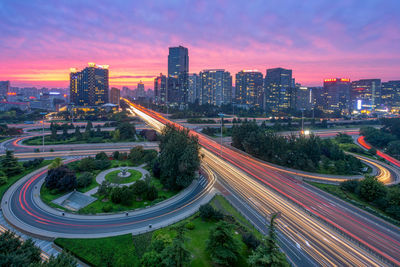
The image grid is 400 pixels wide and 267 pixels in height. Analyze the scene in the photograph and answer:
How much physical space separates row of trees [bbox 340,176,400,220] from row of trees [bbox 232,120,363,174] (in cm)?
882

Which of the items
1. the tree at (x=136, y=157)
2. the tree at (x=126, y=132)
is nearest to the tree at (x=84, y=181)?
the tree at (x=136, y=157)

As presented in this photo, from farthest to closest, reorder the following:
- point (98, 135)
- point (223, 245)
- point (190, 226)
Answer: point (98, 135) < point (190, 226) < point (223, 245)

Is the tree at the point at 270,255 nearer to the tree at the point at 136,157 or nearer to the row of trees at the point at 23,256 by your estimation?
the row of trees at the point at 23,256

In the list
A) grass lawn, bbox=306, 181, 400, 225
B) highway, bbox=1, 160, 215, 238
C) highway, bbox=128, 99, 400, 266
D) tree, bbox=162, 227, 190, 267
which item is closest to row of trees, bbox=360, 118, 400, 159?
grass lawn, bbox=306, 181, 400, 225

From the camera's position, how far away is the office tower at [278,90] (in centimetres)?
17638

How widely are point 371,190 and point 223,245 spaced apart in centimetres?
Answer: 2910

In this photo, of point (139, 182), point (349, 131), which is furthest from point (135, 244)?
point (349, 131)

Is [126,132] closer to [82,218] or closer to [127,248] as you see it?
[82,218]

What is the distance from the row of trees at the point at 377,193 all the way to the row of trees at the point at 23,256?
129ft

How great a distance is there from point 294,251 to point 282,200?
1058 centimetres

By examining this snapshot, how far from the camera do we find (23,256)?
A: 1467 cm

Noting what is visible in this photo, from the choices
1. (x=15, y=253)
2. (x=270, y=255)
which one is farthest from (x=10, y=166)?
(x=270, y=255)

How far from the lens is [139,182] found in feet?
109

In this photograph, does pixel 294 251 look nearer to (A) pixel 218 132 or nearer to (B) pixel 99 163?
(B) pixel 99 163
